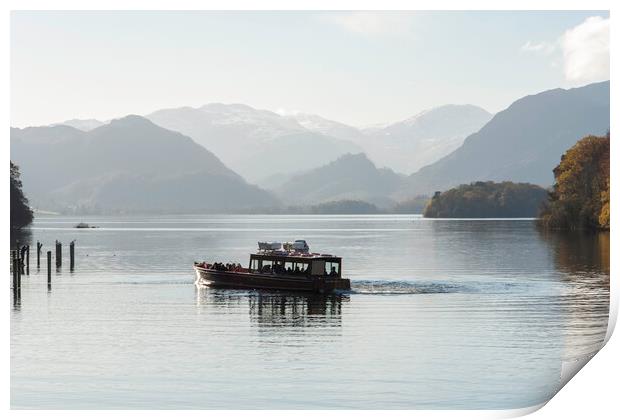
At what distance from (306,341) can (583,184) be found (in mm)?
118157

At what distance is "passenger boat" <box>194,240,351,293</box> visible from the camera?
70.3 m

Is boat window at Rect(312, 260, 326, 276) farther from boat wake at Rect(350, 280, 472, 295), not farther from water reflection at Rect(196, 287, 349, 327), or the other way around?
boat wake at Rect(350, 280, 472, 295)

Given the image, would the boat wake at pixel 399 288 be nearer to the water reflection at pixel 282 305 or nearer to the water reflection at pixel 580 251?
the water reflection at pixel 282 305

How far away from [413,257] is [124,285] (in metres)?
45.5

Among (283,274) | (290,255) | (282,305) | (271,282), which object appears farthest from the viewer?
(290,255)

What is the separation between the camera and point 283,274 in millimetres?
71812

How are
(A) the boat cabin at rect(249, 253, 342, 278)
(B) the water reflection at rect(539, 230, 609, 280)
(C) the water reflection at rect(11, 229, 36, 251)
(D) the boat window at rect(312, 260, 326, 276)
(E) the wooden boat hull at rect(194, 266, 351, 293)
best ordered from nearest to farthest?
(E) the wooden boat hull at rect(194, 266, 351, 293)
(A) the boat cabin at rect(249, 253, 342, 278)
(D) the boat window at rect(312, 260, 326, 276)
(B) the water reflection at rect(539, 230, 609, 280)
(C) the water reflection at rect(11, 229, 36, 251)

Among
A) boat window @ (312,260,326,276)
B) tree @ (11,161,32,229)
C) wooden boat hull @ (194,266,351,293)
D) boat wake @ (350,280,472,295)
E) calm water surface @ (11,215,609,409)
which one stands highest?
tree @ (11,161,32,229)

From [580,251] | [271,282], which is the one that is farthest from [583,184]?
[271,282]

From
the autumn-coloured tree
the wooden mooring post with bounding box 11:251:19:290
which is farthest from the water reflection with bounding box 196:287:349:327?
the autumn-coloured tree

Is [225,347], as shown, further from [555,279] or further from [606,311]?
[555,279]

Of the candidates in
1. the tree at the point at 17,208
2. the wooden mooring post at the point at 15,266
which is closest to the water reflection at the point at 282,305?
the wooden mooring post at the point at 15,266

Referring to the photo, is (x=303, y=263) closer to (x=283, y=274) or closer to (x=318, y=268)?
(x=318, y=268)

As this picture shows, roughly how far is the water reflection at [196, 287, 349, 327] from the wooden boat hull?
0.58 meters
